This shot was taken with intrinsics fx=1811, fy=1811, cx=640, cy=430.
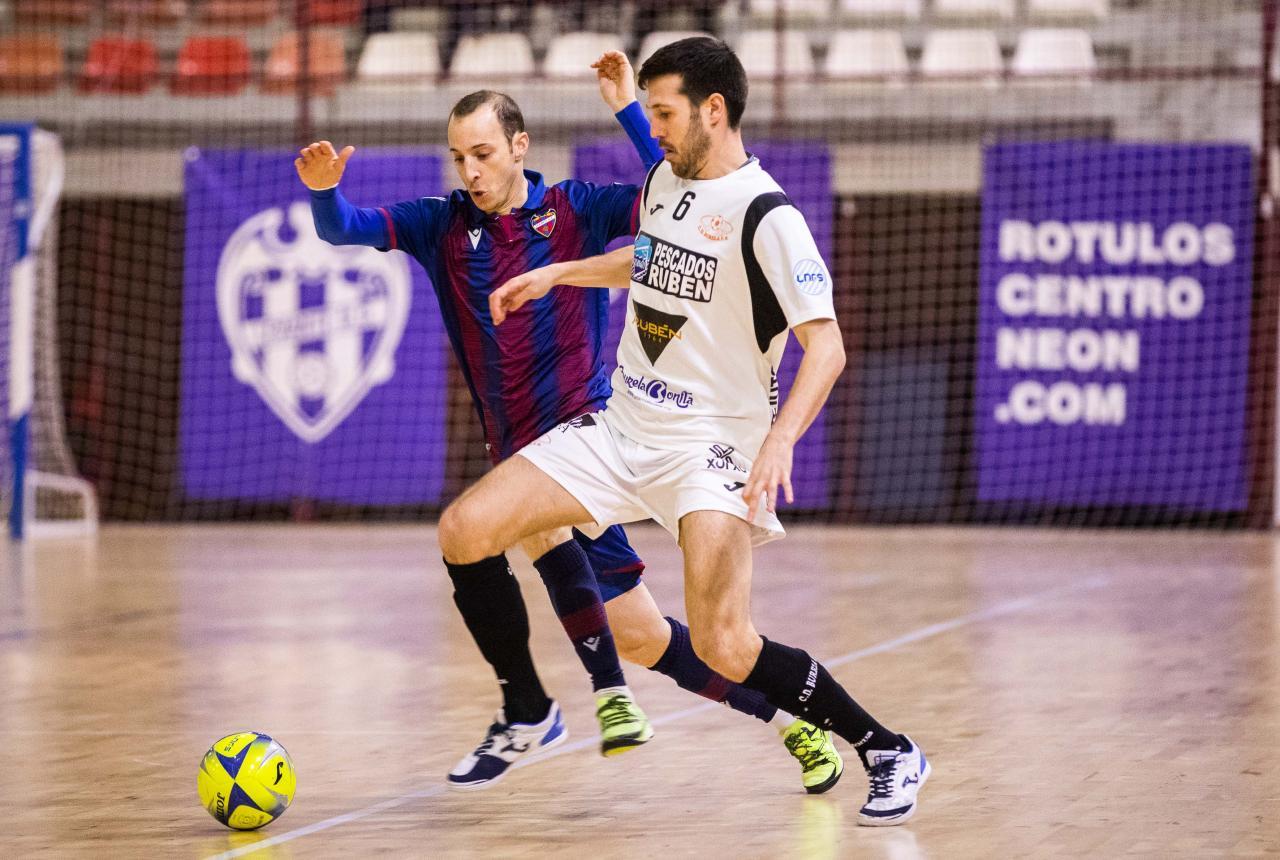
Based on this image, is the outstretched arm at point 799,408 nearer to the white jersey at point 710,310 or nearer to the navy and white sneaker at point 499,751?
the white jersey at point 710,310

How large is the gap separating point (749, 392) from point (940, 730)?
187 cm

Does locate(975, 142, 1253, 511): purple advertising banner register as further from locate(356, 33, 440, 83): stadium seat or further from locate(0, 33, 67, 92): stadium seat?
locate(0, 33, 67, 92): stadium seat

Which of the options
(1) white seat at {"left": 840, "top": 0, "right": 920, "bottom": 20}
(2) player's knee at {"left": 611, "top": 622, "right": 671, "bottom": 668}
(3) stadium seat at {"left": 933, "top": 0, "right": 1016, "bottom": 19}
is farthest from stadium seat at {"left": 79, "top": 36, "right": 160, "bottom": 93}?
(2) player's knee at {"left": 611, "top": 622, "right": 671, "bottom": 668}

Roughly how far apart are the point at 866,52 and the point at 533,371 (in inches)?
404

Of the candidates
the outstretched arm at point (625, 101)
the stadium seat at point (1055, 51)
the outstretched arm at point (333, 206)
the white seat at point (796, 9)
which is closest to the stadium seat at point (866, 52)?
the white seat at point (796, 9)

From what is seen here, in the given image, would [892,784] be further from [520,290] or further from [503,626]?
[520,290]

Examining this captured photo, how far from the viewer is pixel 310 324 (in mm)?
13648

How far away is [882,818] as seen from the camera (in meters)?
4.45

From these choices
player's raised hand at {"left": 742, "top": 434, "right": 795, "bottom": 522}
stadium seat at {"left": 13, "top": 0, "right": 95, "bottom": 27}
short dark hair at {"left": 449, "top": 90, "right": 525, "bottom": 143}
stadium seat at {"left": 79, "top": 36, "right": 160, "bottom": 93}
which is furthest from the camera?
stadium seat at {"left": 13, "top": 0, "right": 95, "bottom": 27}

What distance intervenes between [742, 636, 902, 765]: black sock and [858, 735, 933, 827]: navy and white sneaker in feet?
0.09

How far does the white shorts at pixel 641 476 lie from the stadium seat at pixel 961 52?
10.4 metres

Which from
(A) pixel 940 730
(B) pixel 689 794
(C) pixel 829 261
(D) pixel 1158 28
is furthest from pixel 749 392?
(D) pixel 1158 28

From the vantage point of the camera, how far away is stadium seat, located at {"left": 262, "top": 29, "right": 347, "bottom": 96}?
14680mm

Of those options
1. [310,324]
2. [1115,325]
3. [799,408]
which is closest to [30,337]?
[310,324]
